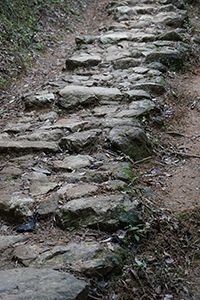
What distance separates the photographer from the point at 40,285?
2.10 metres

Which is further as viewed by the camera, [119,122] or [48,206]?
[119,122]

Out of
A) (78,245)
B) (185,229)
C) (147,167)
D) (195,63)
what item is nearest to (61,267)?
(78,245)

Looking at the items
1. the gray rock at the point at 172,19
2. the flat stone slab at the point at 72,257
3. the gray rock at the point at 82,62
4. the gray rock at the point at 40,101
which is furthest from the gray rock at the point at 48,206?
the gray rock at the point at 172,19

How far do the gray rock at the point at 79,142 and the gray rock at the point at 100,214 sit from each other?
4.14 feet

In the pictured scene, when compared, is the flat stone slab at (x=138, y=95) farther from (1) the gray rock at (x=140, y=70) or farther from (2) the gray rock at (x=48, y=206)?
(2) the gray rock at (x=48, y=206)

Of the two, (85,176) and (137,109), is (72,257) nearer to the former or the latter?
(85,176)

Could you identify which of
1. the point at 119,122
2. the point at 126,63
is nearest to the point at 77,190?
the point at 119,122

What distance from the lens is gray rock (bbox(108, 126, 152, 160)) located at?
13.1 feet

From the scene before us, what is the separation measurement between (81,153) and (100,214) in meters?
1.40

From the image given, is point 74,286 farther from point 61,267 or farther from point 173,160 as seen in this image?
point 173,160

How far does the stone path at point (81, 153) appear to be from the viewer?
2.47m

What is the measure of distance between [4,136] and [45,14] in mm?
6425

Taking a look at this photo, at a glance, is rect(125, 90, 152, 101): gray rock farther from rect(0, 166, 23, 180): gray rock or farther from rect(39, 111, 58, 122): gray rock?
rect(0, 166, 23, 180): gray rock

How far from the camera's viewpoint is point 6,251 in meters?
2.62
